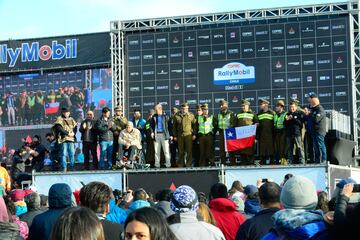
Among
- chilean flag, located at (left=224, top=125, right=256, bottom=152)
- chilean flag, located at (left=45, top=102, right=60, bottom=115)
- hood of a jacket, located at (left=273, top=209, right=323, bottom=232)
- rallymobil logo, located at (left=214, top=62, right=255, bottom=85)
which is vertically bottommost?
hood of a jacket, located at (left=273, top=209, right=323, bottom=232)

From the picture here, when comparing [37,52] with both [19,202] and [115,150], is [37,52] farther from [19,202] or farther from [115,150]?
[19,202]

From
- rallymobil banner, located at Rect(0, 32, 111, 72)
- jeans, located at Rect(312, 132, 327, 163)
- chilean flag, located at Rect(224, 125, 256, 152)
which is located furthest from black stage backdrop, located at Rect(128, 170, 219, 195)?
rallymobil banner, located at Rect(0, 32, 111, 72)

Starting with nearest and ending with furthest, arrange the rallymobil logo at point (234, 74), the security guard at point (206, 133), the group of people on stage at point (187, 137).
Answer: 1. the group of people on stage at point (187, 137)
2. the security guard at point (206, 133)
3. the rallymobil logo at point (234, 74)

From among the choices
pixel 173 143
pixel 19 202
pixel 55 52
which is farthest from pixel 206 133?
pixel 55 52

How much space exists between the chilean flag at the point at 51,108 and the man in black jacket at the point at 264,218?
19.3 m

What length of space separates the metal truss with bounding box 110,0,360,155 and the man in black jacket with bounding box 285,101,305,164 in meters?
6.11

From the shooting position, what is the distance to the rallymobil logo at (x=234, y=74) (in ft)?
70.2

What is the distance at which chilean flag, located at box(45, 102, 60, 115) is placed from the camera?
24.3 m

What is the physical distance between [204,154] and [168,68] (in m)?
6.91

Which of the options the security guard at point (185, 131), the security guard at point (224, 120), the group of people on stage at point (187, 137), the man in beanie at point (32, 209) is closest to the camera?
the man in beanie at point (32, 209)

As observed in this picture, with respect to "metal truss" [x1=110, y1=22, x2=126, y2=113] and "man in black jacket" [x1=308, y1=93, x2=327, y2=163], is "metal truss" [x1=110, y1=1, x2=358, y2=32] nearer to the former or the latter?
"metal truss" [x1=110, y1=22, x2=126, y2=113]

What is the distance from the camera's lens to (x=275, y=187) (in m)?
5.55

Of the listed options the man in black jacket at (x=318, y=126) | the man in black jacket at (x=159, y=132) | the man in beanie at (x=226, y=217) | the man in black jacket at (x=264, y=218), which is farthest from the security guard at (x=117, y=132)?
the man in black jacket at (x=264, y=218)

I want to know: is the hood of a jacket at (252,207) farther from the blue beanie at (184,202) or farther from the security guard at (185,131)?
the security guard at (185,131)
